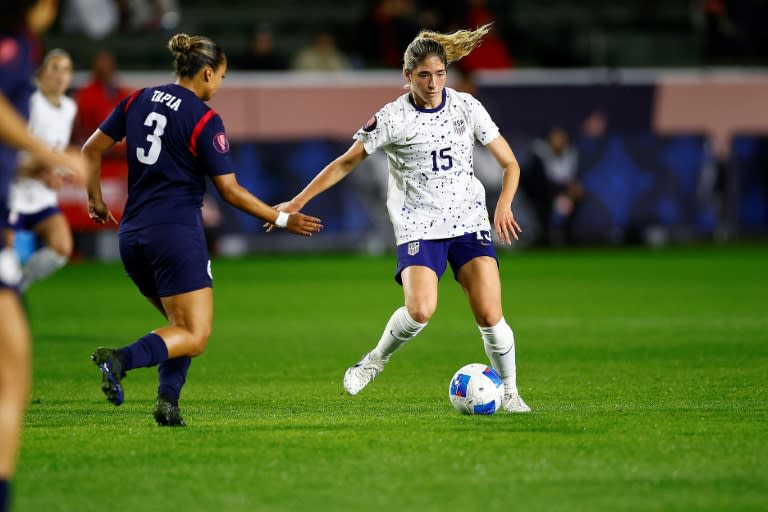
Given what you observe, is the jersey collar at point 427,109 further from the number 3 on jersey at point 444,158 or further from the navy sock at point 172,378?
the navy sock at point 172,378

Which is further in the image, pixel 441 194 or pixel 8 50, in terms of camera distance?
pixel 441 194

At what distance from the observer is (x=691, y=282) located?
61.8 ft

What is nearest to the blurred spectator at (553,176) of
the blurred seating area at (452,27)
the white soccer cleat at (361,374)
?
the blurred seating area at (452,27)

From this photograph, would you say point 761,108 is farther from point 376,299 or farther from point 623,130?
point 376,299

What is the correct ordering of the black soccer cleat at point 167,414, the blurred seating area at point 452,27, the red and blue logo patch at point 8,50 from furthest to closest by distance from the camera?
the blurred seating area at point 452,27, the black soccer cleat at point 167,414, the red and blue logo patch at point 8,50

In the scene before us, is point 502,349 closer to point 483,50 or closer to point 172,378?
point 172,378

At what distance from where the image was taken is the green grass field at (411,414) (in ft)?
20.2

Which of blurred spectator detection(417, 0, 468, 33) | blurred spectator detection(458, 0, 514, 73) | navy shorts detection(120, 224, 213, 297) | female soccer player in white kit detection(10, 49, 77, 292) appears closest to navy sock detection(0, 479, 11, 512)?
female soccer player in white kit detection(10, 49, 77, 292)

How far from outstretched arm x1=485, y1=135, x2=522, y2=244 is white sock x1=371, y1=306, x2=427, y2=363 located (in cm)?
78

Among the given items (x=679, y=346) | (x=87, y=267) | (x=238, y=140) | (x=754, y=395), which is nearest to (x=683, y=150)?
(x=238, y=140)

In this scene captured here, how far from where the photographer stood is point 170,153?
7.88 metres

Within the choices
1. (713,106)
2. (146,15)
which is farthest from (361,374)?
(146,15)

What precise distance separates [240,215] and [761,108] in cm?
986

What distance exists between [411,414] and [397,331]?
66cm
